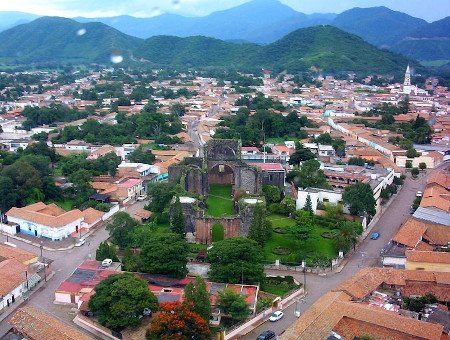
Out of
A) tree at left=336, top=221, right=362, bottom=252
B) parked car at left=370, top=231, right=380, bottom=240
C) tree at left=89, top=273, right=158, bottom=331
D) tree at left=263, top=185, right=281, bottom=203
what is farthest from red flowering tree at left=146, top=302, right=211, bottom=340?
tree at left=263, top=185, right=281, bottom=203

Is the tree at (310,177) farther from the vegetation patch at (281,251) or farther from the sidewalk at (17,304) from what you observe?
the sidewalk at (17,304)

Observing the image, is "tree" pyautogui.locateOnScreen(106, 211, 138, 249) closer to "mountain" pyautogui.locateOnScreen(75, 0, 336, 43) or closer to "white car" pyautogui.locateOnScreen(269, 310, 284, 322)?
"white car" pyautogui.locateOnScreen(269, 310, 284, 322)

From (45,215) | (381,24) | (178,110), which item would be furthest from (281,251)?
(381,24)

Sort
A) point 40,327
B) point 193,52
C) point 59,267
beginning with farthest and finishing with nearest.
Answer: point 193,52 < point 59,267 < point 40,327

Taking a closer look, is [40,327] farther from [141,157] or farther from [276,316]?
[141,157]

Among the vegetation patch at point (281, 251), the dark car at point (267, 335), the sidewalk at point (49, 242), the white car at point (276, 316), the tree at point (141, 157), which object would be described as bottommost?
the sidewalk at point (49, 242)

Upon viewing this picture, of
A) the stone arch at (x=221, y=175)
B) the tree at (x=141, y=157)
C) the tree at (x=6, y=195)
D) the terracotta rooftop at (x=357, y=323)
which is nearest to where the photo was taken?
the terracotta rooftop at (x=357, y=323)

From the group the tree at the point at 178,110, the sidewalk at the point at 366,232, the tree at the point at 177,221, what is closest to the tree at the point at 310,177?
the sidewalk at the point at 366,232
